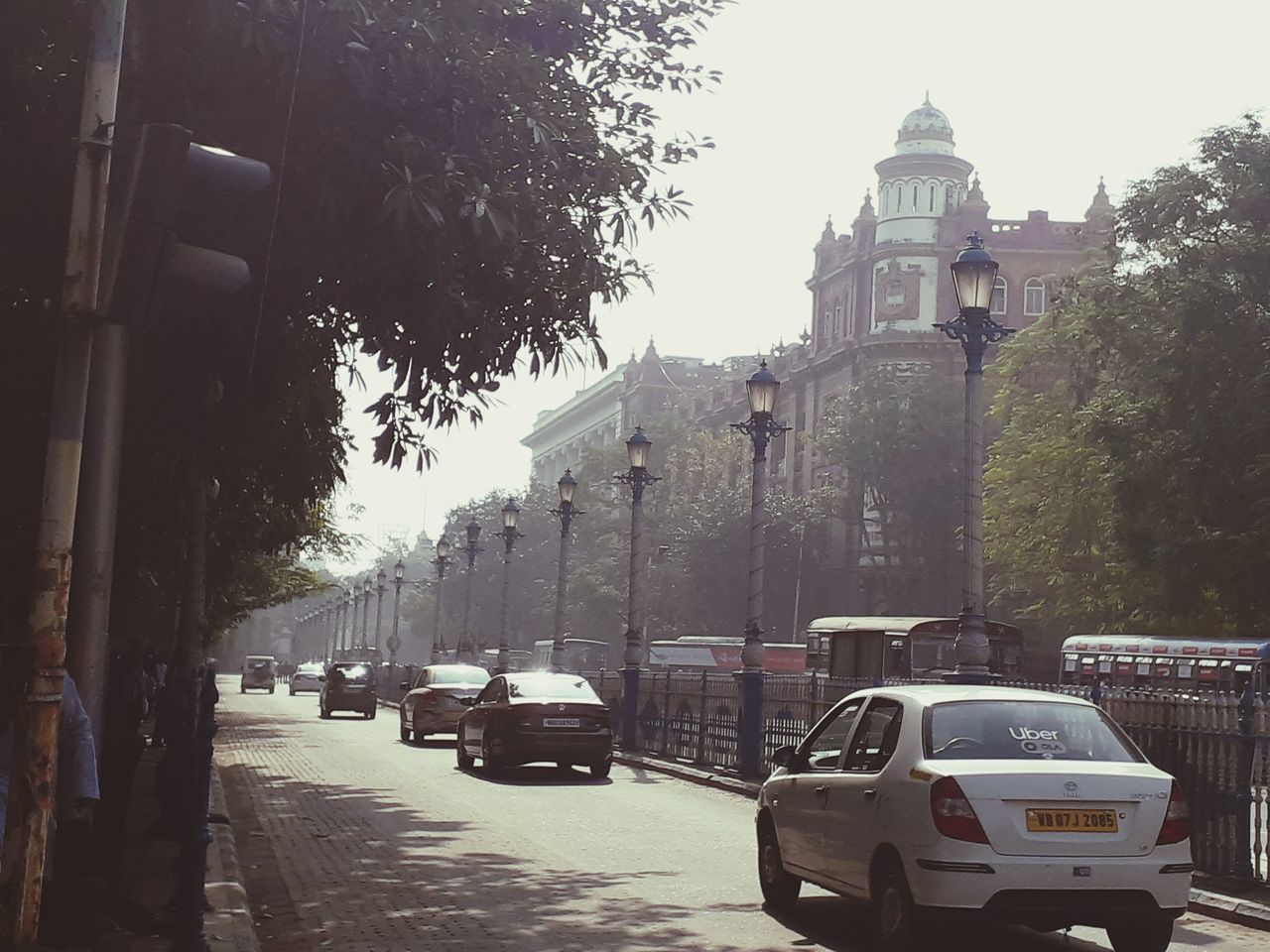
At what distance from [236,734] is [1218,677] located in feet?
66.4

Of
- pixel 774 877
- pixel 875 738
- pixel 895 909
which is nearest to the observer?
pixel 895 909

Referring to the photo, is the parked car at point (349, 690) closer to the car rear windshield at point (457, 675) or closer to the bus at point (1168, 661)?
the car rear windshield at point (457, 675)

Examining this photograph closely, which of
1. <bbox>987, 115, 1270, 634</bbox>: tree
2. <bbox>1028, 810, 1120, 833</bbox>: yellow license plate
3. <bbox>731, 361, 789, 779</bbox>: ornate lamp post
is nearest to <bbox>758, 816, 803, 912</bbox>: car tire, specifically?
<bbox>1028, 810, 1120, 833</bbox>: yellow license plate

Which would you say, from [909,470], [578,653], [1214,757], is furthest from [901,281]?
[1214,757]

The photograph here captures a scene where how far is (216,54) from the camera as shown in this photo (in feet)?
36.3

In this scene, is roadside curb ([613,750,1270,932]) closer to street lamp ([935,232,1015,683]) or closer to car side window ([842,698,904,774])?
car side window ([842,698,904,774])

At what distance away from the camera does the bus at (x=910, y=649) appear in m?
35.2

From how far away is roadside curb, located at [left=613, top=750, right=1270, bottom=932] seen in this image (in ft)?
36.0

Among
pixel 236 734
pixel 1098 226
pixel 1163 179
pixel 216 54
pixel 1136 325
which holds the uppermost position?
pixel 1098 226

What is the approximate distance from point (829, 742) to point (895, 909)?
5.74 ft

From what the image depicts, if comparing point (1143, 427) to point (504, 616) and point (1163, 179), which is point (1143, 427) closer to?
point (1163, 179)

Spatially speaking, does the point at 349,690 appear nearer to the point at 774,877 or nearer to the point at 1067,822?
the point at 774,877

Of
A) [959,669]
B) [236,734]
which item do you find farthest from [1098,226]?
[959,669]

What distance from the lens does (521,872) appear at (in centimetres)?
1235
